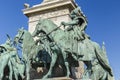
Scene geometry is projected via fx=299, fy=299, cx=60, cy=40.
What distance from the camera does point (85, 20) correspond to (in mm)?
11344

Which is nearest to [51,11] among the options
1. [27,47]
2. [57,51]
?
[27,47]

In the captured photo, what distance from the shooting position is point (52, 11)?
13.2 meters

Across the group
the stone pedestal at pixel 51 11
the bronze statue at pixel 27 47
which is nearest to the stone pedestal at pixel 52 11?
the stone pedestal at pixel 51 11

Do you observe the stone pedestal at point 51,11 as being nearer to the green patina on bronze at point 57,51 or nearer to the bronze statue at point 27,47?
the green patina on bronze at point 57,51

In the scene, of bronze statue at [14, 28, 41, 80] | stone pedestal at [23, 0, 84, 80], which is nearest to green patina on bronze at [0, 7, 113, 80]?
bronze statue at [14, 28, 41, 80]

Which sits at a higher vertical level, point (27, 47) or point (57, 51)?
point (27, 47)

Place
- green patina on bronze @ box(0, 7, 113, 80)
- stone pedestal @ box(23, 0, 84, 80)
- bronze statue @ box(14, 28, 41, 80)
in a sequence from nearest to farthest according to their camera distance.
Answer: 1. green patina on bronze @ box(0, 7, 113, 80)
2. bronze statue @ box(14, 28, 41, 80)
3. stone pedestal @ box(23, 0, 84, 80)

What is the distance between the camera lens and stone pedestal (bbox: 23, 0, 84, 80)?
41.9 ft

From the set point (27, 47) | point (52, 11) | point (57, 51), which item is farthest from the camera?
point (52, 11)

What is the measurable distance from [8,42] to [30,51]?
1.12 m

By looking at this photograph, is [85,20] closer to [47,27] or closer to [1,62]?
[47,27]

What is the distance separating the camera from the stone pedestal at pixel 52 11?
41.9 feet

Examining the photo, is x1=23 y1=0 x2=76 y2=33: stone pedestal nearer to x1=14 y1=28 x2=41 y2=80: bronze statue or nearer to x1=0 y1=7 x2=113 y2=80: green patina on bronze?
x1=0 y1=7 x2=113 y2=80: green patina on bronze

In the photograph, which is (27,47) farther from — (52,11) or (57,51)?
(52,11)
